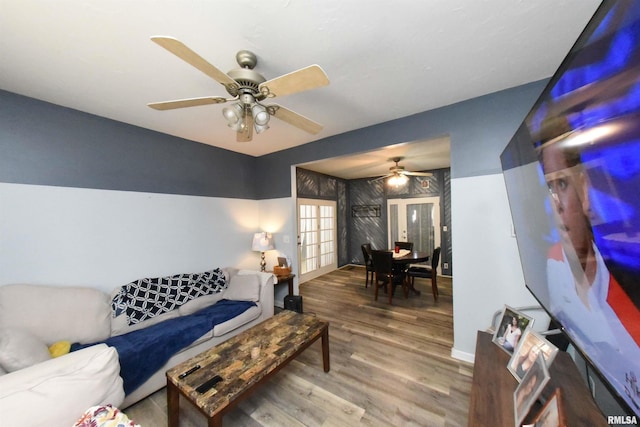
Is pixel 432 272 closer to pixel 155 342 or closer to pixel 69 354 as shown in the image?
pixel 155 342

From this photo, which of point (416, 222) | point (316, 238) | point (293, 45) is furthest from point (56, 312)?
point (416, 222)

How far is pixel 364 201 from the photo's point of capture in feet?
20.2

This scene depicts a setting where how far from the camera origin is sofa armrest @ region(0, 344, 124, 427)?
3.44 ft

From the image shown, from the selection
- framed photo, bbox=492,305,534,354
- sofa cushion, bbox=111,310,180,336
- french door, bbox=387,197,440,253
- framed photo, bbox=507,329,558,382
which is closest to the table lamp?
sofa cushion, bbox=111,310,180,336

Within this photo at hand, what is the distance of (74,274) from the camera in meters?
2.11

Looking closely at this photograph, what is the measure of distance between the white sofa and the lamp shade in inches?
31.2

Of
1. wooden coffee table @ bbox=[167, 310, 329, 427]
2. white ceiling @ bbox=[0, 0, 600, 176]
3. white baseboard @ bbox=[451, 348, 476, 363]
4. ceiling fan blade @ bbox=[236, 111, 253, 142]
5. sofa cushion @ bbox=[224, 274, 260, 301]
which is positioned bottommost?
white baseboard @ bbox=[451, 348, 476, 363]

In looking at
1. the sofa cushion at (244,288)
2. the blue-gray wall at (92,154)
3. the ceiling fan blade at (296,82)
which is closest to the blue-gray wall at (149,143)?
the blue-gray wall at (92,154)

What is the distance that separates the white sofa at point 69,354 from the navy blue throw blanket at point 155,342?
67mm

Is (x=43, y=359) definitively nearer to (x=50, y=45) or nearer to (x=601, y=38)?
(x=50, y=45)

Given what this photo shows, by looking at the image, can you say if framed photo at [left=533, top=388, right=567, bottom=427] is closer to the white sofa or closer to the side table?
the white sofa

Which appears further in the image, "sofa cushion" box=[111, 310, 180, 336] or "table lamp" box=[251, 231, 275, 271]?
"table lamp" box=[251, 231, 275, 271]

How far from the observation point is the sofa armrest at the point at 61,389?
1048mm

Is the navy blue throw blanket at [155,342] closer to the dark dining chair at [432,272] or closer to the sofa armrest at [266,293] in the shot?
the sofa armrest at [266,293]
